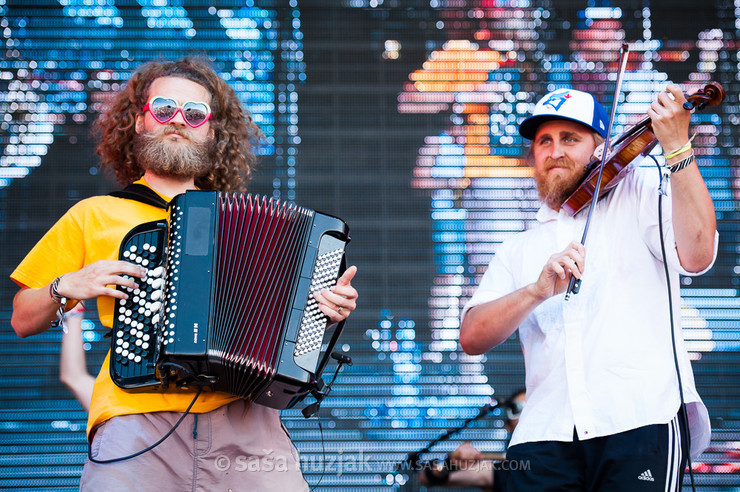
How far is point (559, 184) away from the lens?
2701mm

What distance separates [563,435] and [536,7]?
8.09 ft

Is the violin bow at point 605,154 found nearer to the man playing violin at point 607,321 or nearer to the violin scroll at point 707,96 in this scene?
the man playing violin at point 607,321

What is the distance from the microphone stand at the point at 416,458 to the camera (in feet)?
12.2

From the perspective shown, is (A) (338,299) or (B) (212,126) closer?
(A) (338,299)

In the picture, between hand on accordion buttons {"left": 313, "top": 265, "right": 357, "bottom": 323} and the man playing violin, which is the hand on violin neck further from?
hand on accordion buttons {"left": 313, "top": 265, "right": 357, "bottom": 323}

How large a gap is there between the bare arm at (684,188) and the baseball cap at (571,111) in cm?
38

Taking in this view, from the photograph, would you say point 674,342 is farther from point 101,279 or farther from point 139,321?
point 101,279

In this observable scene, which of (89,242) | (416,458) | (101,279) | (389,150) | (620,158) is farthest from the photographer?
(389,150)

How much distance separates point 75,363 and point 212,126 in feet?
4.47

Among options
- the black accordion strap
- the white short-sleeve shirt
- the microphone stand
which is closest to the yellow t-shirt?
the black accordion strap

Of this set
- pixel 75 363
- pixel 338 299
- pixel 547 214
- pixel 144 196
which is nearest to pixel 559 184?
pixel 547 214

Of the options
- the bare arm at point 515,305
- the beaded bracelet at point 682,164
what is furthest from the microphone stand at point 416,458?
the beaded bracelet at point 682,164

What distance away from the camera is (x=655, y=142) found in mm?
2455

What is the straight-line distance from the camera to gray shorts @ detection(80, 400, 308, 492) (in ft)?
7.04
